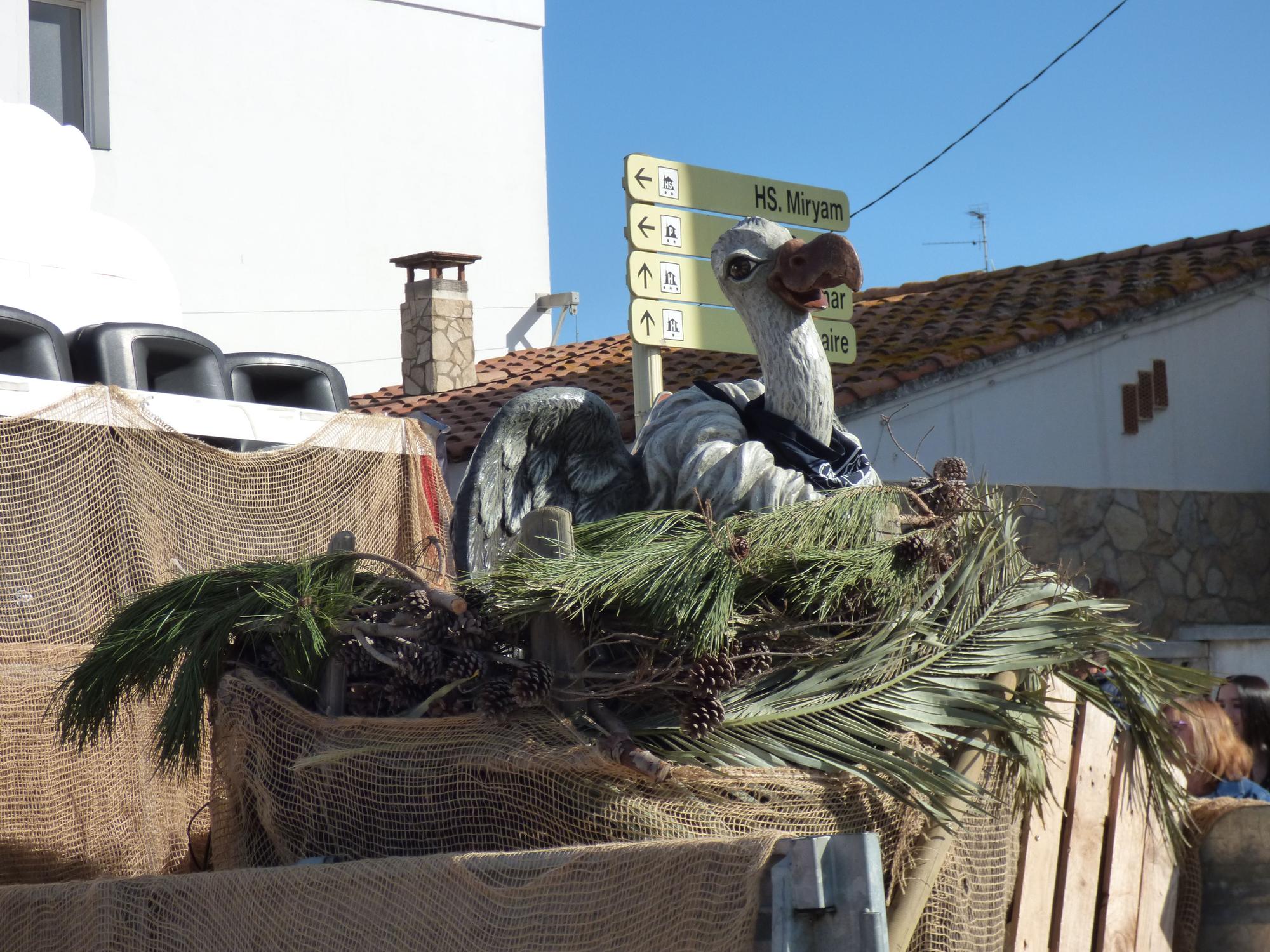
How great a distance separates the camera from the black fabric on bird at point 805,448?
2.61 m

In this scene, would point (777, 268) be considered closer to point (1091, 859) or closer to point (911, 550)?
point (911, 550)

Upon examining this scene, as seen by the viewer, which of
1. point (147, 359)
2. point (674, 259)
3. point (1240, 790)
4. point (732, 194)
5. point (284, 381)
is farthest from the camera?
point (732, 194)

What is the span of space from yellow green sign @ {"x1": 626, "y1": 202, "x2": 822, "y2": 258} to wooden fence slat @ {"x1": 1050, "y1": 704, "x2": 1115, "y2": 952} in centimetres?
340

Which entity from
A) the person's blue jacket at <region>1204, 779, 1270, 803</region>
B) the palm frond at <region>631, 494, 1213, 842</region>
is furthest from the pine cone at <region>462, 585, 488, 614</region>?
the person's blue jacket at <region>1204, 779, 1270, 803</region>

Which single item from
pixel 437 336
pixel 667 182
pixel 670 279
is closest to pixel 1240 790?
pixel 670 279

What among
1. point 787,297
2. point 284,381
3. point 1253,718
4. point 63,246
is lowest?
point 1253,718

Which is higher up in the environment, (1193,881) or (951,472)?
(951,472)

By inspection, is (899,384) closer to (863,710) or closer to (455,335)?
(455,335)

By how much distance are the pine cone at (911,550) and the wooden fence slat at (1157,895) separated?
0.58 metres

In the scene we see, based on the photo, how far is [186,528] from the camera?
4117 mm

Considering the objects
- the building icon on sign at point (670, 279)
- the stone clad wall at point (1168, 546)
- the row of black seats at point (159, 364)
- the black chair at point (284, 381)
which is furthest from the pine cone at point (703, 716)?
the stone clad wall at point (1168, 546)

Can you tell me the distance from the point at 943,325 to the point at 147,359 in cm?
668

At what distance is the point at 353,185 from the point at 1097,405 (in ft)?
25.1

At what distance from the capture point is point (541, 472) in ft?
8.79
